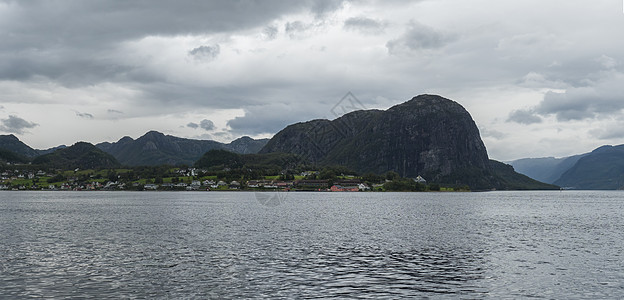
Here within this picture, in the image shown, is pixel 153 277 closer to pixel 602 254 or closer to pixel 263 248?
pixel 263 248

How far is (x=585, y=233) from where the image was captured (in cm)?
8825

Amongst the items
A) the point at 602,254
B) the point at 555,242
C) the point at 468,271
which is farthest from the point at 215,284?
the point at 555,242

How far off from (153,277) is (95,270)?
7.17m

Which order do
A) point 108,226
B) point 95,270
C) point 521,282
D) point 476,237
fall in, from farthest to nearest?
point 108,226 < point 476,237 < point 95,270 < point 521,282

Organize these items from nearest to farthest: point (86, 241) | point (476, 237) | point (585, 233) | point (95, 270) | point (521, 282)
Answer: point (521, 282)
point (95, 270)
point (86, 241)
point (476, 237)
point (585, 233)

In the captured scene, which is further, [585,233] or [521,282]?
[585,233]

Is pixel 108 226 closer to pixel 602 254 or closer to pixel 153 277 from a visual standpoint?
pixel 153 277

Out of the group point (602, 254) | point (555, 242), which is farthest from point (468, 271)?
point (555, 242)

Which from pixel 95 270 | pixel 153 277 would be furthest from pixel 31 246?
pixel 153 277

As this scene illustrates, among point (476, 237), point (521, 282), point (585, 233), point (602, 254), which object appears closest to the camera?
point (521, 282)

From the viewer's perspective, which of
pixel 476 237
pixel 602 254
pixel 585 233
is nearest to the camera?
pixel 602 254

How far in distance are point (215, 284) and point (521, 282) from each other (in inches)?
1137

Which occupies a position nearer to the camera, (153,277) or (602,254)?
(153,277)

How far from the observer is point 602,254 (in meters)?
61.8
